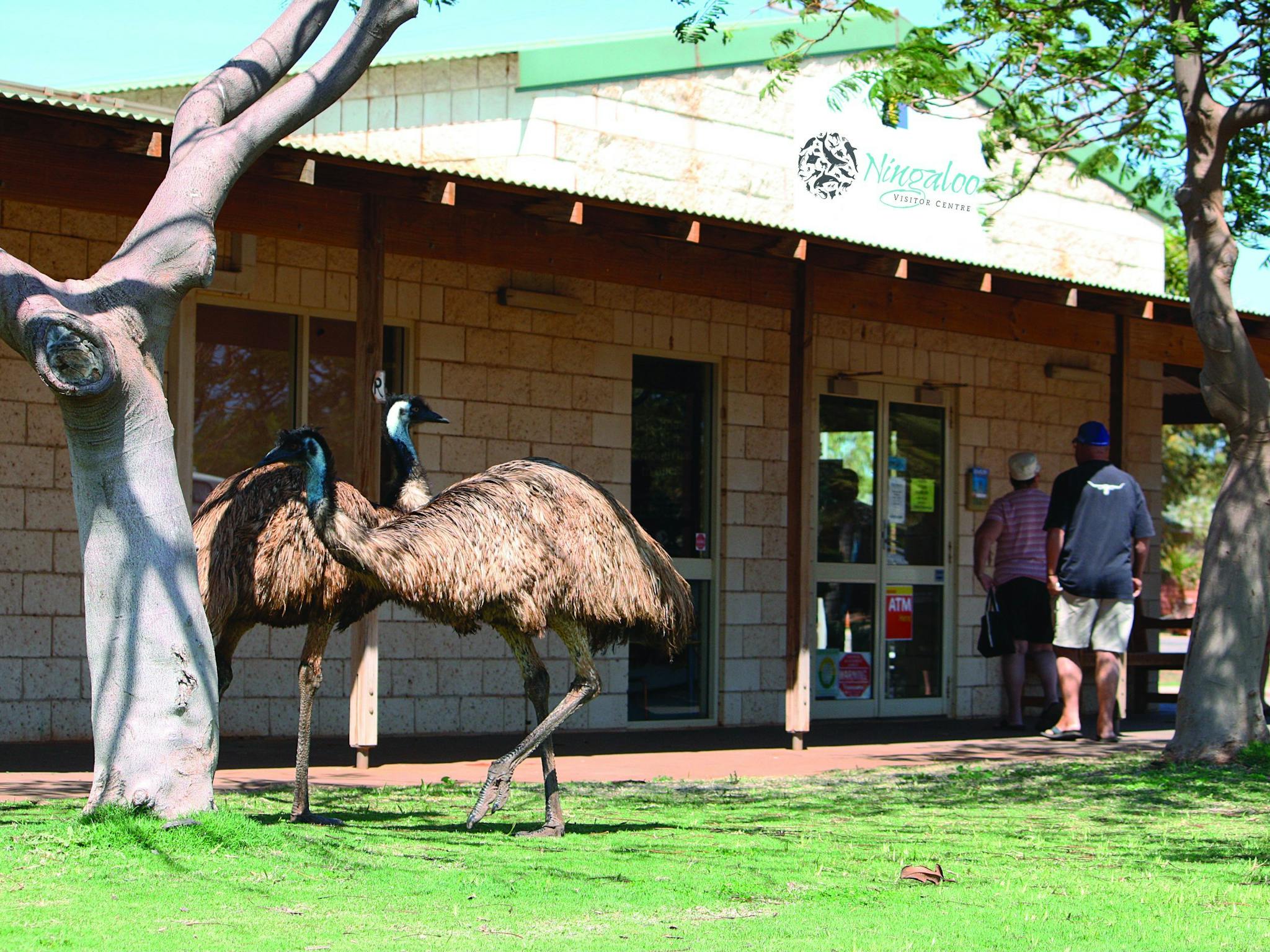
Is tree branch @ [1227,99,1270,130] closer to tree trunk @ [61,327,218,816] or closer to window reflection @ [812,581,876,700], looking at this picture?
window reflection @ [812,581,876,700]

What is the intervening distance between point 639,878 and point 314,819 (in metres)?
1.66

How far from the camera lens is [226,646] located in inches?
283

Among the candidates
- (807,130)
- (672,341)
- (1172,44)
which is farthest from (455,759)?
(807,130)

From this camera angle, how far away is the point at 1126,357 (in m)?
13.1

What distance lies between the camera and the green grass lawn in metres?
4.87

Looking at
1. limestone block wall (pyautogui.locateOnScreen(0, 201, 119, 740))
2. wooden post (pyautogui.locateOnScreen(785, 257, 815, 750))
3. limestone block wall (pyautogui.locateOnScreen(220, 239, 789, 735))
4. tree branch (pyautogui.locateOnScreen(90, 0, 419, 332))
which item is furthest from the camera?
limestone block wall (pyautogui.locateOnScreen(220, 239, 789, 735))

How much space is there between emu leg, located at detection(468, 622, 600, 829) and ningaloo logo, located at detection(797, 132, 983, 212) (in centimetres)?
Answer: 809

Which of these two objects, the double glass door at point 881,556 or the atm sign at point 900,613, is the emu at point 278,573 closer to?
the double glass door at point 881,556

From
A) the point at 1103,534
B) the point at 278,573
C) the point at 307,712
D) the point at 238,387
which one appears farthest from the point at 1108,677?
the point at 278,573

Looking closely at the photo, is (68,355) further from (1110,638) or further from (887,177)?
(887,177)

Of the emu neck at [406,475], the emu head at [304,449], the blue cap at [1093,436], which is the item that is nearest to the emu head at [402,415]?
the emu neck at [406,475]

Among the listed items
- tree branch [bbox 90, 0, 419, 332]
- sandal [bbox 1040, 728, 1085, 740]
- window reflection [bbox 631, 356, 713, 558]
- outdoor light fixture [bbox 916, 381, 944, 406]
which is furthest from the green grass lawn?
outdoor light fixture [bbox 916, 381, 944, 406]

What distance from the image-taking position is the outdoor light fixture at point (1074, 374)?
14.7m

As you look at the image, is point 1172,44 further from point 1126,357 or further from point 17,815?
point 17,815
